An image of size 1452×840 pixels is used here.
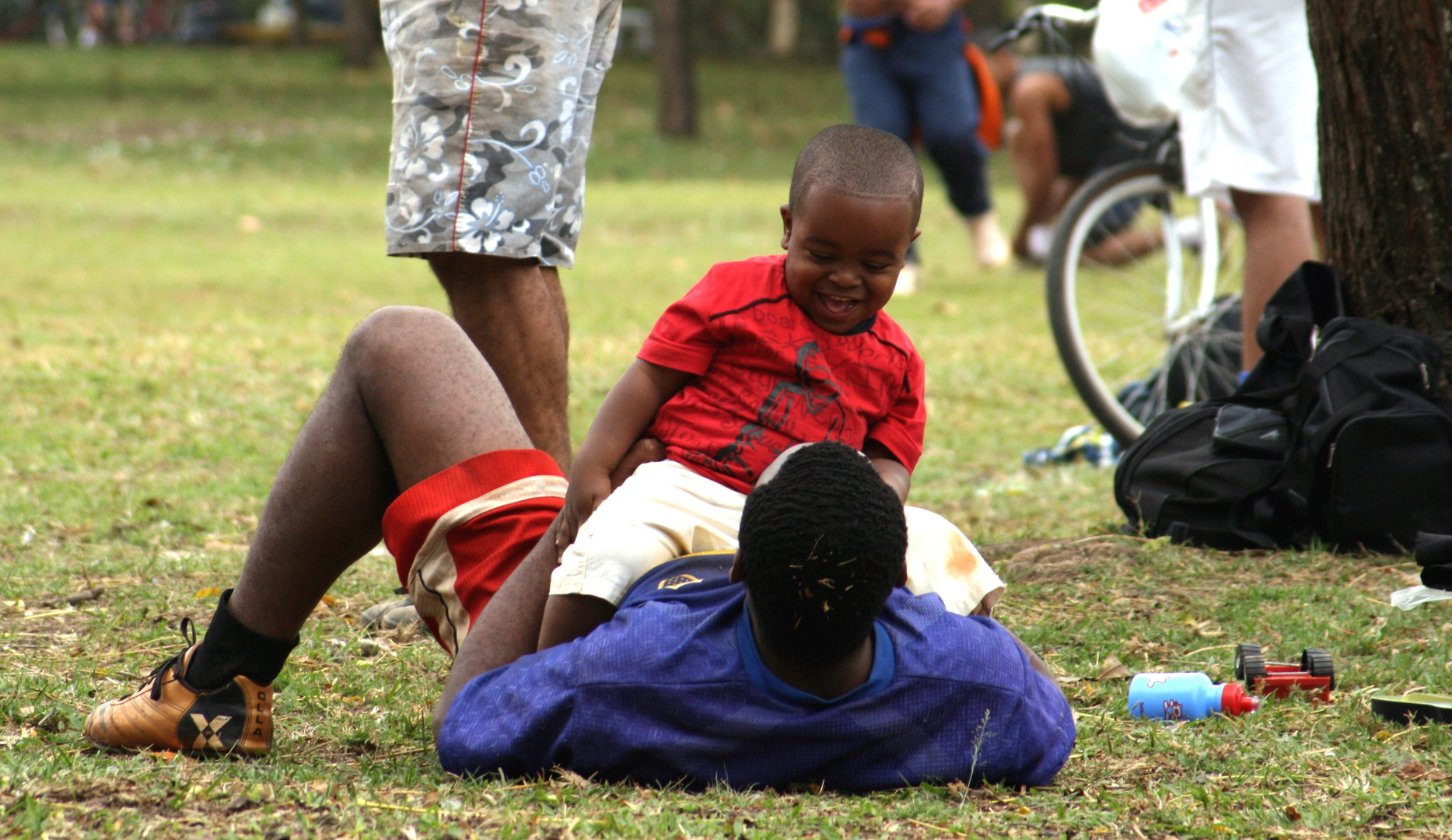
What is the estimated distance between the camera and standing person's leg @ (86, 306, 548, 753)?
2234 mm

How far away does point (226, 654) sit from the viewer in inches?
88.4

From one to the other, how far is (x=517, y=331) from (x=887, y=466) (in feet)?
3.41

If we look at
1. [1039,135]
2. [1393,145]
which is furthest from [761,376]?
[1039,135]

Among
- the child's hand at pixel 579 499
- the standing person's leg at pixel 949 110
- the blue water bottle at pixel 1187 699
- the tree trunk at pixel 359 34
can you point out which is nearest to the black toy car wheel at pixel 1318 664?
the blue water bottle at pixel 1187 699

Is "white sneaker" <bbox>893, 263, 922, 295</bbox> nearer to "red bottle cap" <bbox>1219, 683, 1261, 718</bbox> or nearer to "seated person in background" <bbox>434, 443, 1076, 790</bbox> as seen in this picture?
"red bottle cap" <bbox>1219, 683, 1261, 718</bbox>

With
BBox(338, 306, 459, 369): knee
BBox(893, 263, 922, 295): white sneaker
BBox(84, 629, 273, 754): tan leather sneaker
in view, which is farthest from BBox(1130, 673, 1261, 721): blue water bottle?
BBox(893, 263, 922, 295): white sneaker

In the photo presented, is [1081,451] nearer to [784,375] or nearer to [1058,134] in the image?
[784,375]

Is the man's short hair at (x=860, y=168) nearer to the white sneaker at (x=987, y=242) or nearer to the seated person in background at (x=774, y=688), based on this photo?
the seated person in background at (x=774, y=688)

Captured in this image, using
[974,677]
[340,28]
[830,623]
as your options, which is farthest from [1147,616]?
[340,28]

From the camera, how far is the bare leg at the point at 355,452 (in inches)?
88.0

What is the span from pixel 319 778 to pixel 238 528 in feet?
6.82

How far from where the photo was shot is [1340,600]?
3258 mm

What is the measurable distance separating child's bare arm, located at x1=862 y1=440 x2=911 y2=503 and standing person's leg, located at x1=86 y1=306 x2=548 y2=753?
1.78 feet

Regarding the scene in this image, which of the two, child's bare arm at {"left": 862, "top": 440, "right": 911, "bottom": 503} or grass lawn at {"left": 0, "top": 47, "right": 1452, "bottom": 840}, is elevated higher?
child's bare arm at {"left": 862, "top": 440, "right": 911, "bottom": 503}
